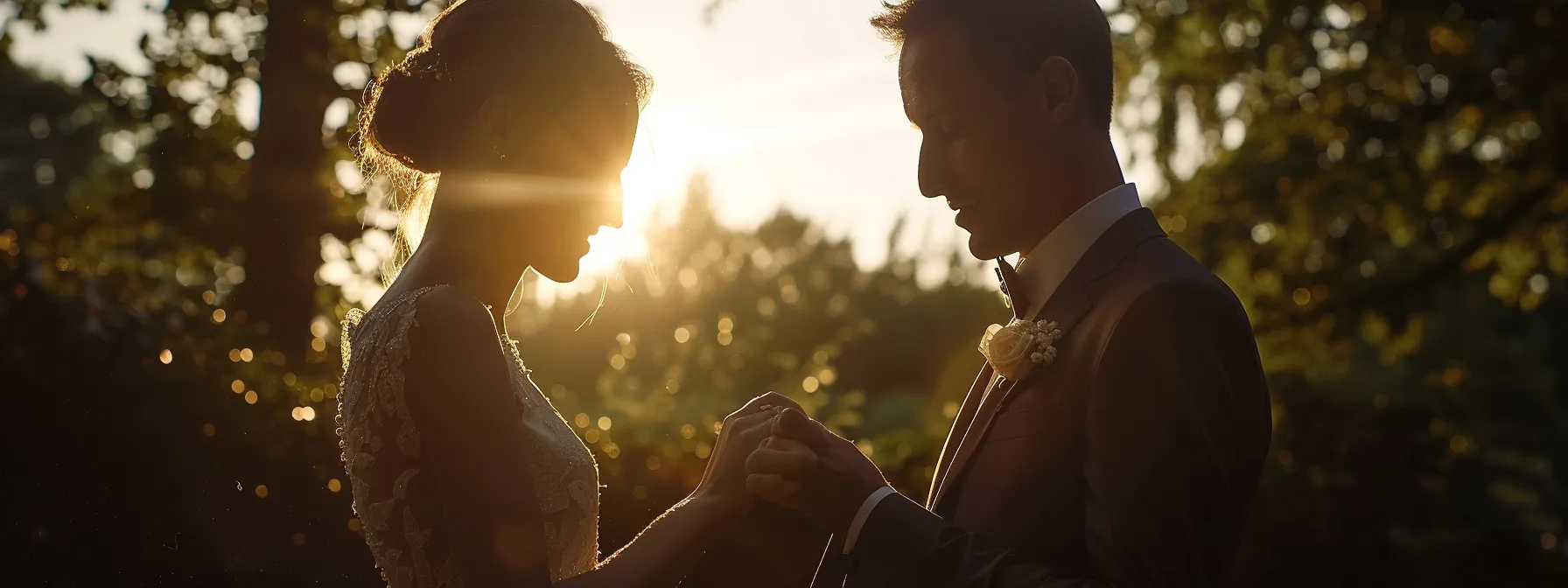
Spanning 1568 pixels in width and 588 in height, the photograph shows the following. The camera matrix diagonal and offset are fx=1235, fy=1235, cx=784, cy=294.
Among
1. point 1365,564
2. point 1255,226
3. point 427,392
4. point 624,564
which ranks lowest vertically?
→ point 1365,564

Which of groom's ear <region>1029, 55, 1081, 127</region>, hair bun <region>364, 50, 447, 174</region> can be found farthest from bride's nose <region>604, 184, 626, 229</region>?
groom's ear <region>1029, 55, 1081, 127</region>

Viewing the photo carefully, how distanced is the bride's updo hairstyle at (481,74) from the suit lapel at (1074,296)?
1378 millimetres

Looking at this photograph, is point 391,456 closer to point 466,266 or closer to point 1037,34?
point 466,266

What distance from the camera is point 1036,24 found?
Answer: 3127mm

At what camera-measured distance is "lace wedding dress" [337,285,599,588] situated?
3100 mm

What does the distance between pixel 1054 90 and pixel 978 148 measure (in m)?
0.24

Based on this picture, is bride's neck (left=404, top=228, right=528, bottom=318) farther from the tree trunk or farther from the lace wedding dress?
the tree trunk

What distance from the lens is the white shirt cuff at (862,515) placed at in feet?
9.62

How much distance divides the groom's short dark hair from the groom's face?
0.04 m

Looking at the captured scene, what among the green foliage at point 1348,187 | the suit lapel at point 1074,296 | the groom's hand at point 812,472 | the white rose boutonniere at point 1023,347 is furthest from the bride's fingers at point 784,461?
the green foliage at point 1348,187

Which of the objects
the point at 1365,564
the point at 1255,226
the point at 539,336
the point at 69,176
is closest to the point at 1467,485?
the point at 1365,564

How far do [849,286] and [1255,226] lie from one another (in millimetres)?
42156

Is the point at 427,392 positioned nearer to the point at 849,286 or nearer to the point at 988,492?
the point at 988,492

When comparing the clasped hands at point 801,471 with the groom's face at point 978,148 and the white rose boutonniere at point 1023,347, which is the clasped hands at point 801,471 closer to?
the white rose boutonniere at point 1023,347
